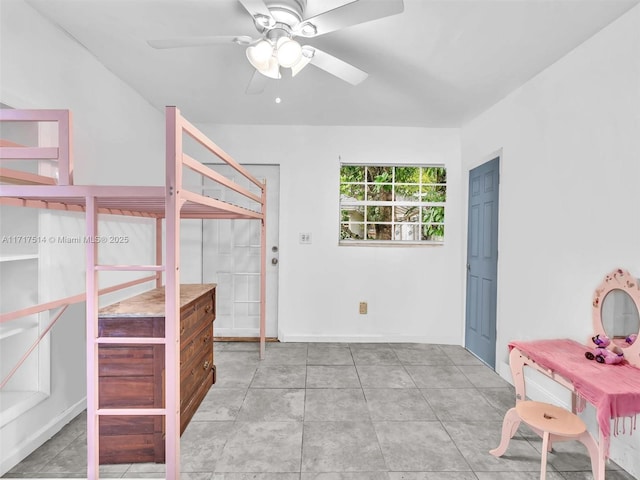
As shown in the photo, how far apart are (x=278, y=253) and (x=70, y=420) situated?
212cm

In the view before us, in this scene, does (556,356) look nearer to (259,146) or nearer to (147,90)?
(259,146)

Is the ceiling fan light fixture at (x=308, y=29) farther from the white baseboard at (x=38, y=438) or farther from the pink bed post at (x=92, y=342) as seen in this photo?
the white baseboard at (x=38, y=438)

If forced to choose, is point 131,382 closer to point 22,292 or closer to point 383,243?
point 22,292

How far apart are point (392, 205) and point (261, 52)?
7.80 feet

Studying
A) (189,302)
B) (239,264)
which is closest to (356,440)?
(189,302)

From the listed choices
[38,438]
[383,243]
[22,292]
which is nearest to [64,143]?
[22,292]

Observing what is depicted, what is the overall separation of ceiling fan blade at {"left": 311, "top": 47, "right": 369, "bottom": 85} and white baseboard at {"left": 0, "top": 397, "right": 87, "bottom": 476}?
2.51 metres

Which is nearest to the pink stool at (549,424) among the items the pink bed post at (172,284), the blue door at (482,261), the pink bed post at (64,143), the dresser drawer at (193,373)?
the blue door at (482,261)

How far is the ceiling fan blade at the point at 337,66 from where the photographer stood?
1681mm

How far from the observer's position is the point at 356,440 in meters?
1.88

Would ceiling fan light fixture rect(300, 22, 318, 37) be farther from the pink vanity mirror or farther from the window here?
the window

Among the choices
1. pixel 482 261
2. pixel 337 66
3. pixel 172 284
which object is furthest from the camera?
pixel 482 261

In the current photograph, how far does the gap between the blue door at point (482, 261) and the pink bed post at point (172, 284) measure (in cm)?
262

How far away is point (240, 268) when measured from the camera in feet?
11.8
